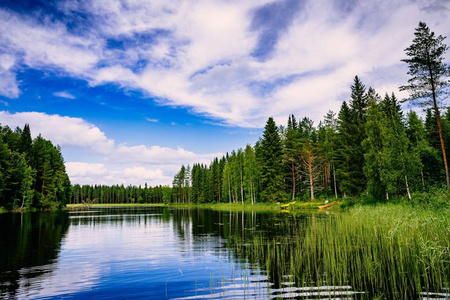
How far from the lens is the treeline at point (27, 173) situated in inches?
2299

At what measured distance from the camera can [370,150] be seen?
3681 cm

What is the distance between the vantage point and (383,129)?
34.1 metres

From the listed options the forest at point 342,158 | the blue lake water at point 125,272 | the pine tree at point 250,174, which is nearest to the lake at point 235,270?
the blue lake water at point 125,272

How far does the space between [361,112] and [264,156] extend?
24225mm

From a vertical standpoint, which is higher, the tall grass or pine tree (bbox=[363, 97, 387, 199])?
pine tree (bbox=[363, 97, 387, 199])

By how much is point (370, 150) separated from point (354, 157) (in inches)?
356

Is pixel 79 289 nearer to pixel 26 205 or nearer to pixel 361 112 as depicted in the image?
pixel 361 112

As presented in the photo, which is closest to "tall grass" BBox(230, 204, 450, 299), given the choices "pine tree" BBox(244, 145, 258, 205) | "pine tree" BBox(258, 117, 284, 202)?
"pine tree" BBox(258, 117, 284, 202)

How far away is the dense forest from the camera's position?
28672 mm

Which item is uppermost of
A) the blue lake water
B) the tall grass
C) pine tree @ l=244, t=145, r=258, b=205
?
pine tree @ l=244, t=145, r=258, b=205

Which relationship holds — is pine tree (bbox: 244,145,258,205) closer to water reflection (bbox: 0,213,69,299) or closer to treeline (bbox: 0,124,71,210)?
treeline (bbox: 0,124,71,210)

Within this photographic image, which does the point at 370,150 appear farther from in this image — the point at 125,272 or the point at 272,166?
the point at 125,272

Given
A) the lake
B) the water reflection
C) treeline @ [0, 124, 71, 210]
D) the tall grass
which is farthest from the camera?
treeline @ [0, 124, 71, 210]

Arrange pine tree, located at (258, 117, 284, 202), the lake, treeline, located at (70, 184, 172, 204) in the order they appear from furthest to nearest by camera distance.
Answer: treeline, located at (70, 184, 172, 204) < pine tree, located at (258, 117, 284, 202) < the lake
